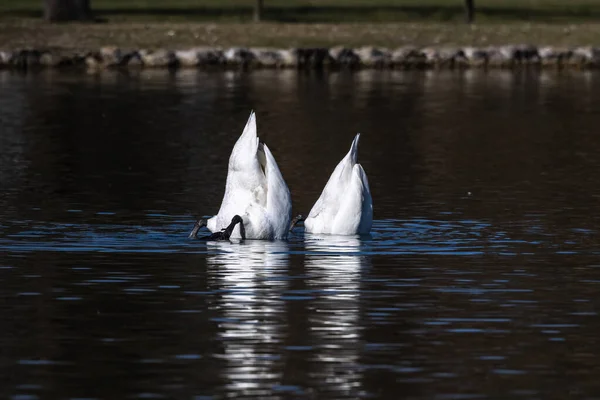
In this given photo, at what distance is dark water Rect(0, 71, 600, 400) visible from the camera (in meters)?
11.2

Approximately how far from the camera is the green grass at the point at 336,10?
65062mm

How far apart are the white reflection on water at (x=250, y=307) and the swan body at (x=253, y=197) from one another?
0.47 ft

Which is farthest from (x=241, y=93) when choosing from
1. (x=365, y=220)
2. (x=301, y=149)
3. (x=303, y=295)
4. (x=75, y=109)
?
(x=303, y=295)

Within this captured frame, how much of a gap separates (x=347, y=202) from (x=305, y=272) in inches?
81.8

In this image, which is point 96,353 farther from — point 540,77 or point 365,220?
point 540,77

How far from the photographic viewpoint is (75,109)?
3700 centimetres

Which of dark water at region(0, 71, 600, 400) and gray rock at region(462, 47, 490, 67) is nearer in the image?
dark water at region(0, 71, 600, 400)

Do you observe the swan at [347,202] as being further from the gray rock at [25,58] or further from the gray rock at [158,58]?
the gray rock at [158,58]

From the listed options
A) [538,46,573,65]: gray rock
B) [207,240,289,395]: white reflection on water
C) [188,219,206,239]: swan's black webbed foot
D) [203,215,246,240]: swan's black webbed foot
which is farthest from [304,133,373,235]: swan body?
[538,46,573,65]: gray rock

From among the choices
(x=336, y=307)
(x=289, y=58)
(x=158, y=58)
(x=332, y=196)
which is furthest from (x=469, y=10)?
(x=336, y=307)

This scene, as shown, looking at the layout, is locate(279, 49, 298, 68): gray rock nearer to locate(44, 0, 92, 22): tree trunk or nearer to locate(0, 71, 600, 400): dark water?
locate(44, 0, 92, 22): tree trunk

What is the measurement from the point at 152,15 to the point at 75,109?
2936cm

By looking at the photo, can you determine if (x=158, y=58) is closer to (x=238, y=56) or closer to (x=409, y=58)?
(x=238, y=56)

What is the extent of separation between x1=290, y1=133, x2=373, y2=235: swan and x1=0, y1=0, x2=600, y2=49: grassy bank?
35728mm
